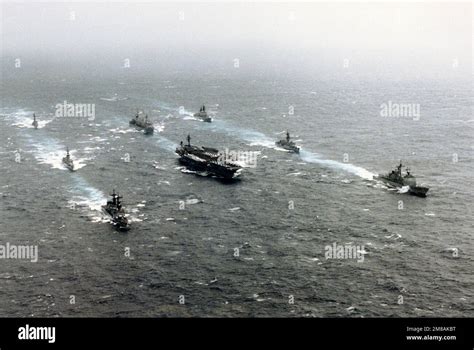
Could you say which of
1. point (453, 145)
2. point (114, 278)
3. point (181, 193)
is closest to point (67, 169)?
point (181, 193)

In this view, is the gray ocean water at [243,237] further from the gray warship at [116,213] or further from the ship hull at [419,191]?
the ship hull at [419,191]

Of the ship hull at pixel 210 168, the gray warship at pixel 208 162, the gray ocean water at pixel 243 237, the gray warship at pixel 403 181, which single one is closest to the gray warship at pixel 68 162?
the gray ocean water at pixel 243 237

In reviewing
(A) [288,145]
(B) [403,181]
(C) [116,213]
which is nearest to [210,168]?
(A) [288,145]

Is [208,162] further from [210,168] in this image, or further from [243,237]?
[243,237]

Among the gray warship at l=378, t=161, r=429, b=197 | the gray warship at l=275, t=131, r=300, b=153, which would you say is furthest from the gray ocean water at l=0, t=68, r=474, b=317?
the gray warship at l=378, t=161, r=429, b=197
